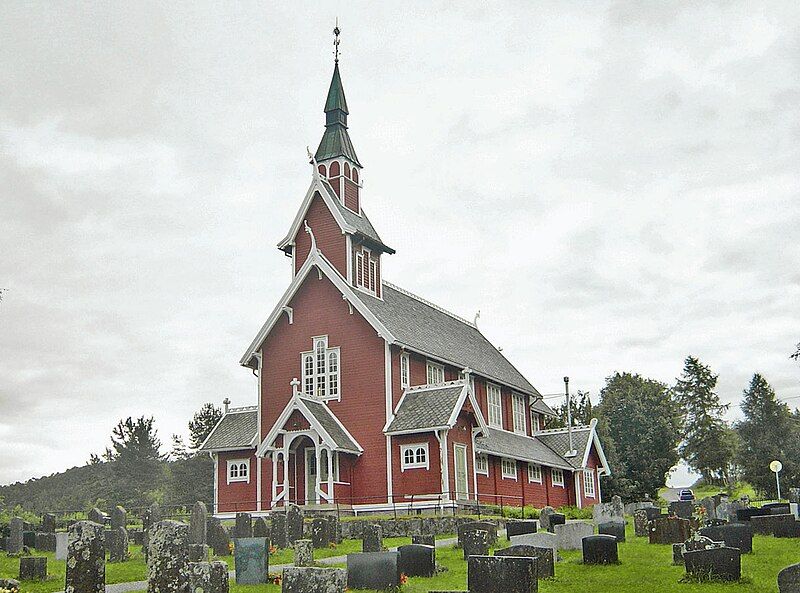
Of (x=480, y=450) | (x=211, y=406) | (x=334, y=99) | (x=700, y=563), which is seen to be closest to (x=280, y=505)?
(x=480, y=450)

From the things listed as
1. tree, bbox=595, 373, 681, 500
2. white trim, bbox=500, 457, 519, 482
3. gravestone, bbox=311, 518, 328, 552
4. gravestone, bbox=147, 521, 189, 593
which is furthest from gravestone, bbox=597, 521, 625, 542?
tree, bbox=595, 373, 681, 500

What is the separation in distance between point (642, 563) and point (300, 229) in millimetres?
26885

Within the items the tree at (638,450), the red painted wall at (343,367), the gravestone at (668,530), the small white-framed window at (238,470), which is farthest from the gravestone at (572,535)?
the tree at (638,450)

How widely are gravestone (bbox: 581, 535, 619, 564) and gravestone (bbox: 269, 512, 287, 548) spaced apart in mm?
10139

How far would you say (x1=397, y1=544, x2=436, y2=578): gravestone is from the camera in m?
17.6

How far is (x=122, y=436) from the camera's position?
7725 centimetres

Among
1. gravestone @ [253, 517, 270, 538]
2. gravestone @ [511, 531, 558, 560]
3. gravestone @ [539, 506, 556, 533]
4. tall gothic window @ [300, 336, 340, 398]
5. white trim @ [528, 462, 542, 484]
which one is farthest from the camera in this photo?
white trim @ [528, 462, 542, 484]

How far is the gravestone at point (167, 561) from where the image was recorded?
12.2 meters

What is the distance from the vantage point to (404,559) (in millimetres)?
17688

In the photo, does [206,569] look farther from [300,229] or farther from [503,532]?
[300,229]

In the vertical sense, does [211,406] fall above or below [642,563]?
above

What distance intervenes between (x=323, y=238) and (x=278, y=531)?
18016mm

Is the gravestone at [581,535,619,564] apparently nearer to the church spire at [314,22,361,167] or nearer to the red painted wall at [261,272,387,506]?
the red painted wall at [261,272,387,506]

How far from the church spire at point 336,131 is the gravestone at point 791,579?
3418cm
